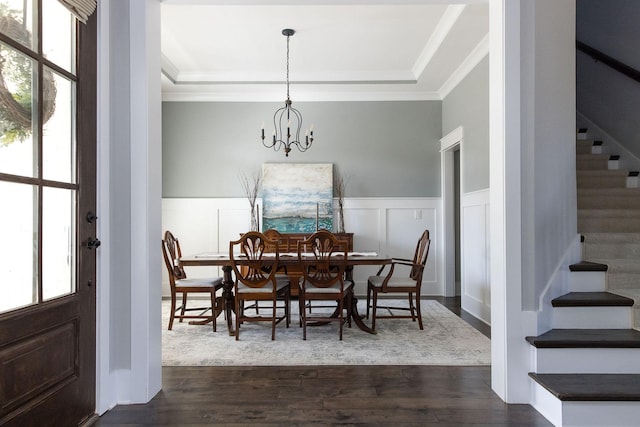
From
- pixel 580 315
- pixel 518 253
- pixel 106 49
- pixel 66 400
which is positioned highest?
pixel 106 49

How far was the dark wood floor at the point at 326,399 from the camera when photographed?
2162 mm

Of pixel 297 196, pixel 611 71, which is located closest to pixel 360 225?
pixel 297 196

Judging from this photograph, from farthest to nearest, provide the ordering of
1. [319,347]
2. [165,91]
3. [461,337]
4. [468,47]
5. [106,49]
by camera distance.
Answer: [165,91]
[468,47]
[461,337]
[319,347]
[106,49]

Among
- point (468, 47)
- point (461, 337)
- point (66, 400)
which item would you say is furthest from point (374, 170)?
point (66, 400)

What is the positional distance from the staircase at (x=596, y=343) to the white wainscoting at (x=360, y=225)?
113 inches

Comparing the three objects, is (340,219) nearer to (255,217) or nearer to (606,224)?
(255,217)

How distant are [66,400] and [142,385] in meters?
0.47

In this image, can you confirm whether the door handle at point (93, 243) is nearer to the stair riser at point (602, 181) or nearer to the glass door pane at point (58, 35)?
the glass door pane at point (58, 35)

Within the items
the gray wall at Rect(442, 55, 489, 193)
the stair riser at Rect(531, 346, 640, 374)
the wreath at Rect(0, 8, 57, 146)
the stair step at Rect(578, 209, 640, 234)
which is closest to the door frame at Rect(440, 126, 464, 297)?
the gray wall at Rect(442, 55, 489, 193)

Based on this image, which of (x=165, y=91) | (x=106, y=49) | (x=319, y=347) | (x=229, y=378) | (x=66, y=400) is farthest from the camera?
(x=165, y=91)

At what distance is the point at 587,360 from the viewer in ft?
7.42

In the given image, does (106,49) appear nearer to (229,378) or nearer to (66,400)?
(66,400)

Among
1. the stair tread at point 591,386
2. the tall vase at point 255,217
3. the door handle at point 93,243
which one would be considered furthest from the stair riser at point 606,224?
the tall vase at point 255,217

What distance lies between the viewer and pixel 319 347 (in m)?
3.46
